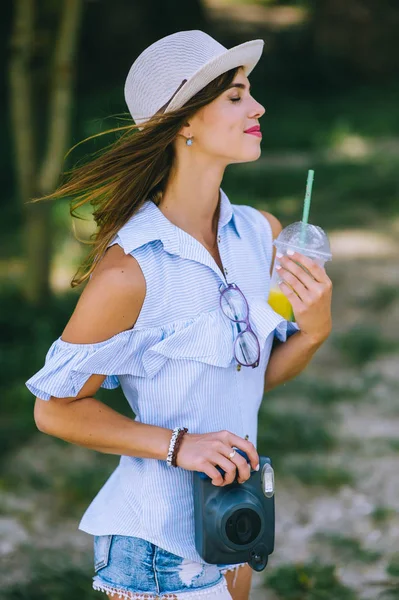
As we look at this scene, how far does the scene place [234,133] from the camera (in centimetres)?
210

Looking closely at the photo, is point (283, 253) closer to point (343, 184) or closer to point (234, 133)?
point (234, 133)

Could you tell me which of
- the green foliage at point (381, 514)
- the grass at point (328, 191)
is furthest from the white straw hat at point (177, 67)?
the grass at point (328, 191)

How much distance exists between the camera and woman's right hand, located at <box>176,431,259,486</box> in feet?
6.09

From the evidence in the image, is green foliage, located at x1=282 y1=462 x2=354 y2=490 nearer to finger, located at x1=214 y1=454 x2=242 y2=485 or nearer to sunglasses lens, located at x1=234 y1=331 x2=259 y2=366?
sunglasses lens, located at x1=234 y1=331 x2=259 y2=366

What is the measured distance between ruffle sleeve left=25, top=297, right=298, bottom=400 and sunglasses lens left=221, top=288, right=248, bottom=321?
15 mm

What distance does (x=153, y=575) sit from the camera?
1.99m

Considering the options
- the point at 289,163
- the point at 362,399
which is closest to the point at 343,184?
the point at 289,163

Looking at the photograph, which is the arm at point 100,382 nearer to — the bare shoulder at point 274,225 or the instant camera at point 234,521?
the instant camera at point 234,521

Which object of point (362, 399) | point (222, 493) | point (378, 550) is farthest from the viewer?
point (362, 399)

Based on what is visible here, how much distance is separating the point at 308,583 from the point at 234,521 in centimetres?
173

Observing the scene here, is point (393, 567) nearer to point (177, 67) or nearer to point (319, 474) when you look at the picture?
point (319, 474)

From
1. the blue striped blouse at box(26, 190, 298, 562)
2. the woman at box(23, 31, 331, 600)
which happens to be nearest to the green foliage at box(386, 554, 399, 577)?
the woman at box(23, 31, 331, 600)

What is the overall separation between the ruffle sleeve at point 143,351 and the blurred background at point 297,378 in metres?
0.77

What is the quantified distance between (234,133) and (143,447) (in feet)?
2.31
